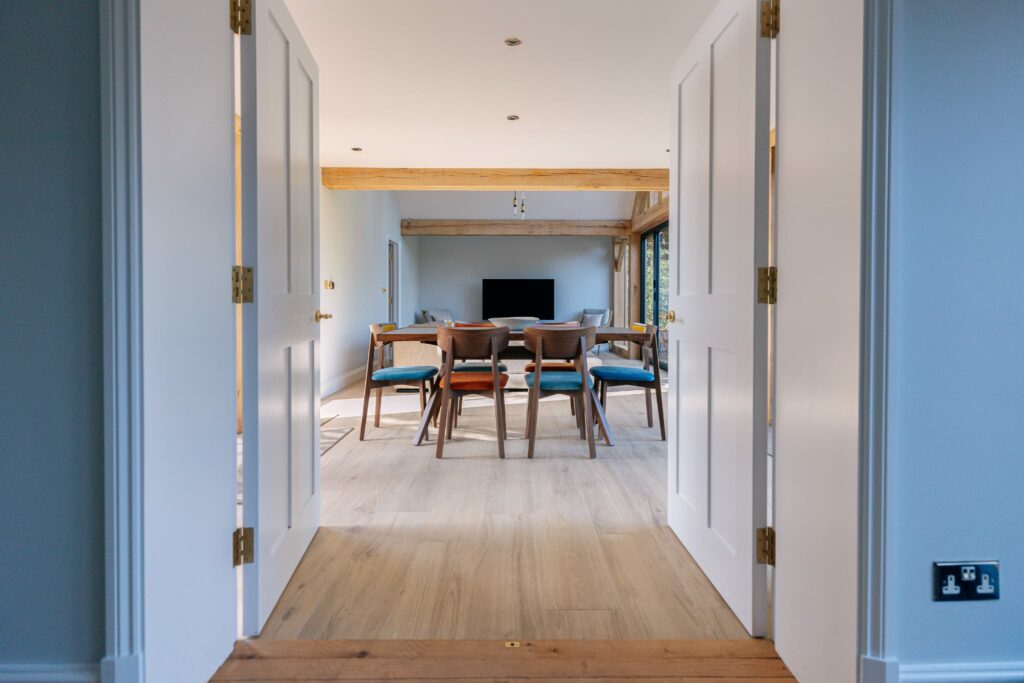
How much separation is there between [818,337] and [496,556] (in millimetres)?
1339

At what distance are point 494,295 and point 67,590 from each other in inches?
405

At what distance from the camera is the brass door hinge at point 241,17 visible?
155 centimetres

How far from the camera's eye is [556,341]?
3.58 m

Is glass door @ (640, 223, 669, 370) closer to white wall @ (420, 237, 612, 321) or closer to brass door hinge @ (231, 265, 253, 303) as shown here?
white wall @ (420, 237, 612, 321)

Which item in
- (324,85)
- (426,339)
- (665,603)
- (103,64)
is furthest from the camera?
(426,339)

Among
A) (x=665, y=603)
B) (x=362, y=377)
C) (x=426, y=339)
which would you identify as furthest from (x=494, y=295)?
(x=665, y=603)

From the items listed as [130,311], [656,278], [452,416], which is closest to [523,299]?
[656,278]

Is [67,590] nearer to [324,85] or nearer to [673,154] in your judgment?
[673,154]

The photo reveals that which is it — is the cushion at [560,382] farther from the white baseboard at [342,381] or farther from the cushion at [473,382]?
the white baseboard at [342,381]

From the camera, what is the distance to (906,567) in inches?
47.8

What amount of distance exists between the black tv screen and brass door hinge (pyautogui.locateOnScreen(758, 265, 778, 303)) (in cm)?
978

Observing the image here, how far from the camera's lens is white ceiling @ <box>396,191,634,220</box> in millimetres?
10047

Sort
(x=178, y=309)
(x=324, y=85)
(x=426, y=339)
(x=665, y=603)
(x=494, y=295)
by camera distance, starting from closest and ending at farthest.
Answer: (x=178, y=309)
(x=665, y=603)
(x=324, y=85)
(x=426, y=339)
(x=494, y=295)

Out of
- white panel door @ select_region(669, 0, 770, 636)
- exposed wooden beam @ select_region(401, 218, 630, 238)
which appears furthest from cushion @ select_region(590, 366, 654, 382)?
exposed wooden beam @ select_region(401, 218, 630, 238)
